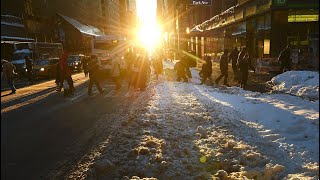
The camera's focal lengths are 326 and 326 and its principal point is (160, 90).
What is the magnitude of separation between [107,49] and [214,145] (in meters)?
19.4

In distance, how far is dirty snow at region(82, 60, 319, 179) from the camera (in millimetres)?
4738

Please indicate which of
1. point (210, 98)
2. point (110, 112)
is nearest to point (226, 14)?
point (210, 98)

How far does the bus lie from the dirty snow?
14.5 meters

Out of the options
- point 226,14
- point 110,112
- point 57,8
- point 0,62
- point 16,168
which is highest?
point 226,14

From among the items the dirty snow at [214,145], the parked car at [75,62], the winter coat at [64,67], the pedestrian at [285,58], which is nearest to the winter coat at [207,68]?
the pedestrian at [285,58]

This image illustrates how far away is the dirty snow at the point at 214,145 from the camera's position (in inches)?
A: 187

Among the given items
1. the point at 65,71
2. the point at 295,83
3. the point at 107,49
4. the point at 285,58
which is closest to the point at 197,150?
the point at 65,71

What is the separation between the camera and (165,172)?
481 cm

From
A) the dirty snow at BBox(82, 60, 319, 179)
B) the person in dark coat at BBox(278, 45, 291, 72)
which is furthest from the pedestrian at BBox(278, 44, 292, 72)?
the dirty snow at BBox(82, 60, 319, 179)

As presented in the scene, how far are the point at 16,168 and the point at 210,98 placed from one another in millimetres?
10124

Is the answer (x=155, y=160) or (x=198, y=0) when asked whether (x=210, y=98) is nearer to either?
(x=155, y=160)

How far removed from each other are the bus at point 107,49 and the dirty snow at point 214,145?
14.5 metres

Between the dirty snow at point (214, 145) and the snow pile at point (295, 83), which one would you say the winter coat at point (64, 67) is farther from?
the snow pile at point (295, 83)

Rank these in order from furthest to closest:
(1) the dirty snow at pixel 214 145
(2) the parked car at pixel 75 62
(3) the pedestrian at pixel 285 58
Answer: (2) the parked car at pixel 75 62
(3) the pedestrian at pixel 285 58
(1) the dirty snow at pixel 214 145
